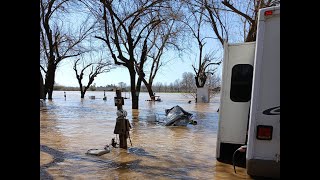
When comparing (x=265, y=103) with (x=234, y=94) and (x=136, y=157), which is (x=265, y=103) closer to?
(x=234, y=94)

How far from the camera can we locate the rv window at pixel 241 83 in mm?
6168

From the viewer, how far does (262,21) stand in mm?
4785

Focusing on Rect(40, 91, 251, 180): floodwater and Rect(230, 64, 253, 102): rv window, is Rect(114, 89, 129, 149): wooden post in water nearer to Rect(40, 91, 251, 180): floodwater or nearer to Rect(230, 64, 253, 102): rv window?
Rect(40, 91, 251, 180): floodwater

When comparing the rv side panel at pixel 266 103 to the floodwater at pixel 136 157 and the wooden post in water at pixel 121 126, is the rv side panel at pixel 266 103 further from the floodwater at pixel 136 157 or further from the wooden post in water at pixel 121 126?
the wooden post in water at pixel 121 126

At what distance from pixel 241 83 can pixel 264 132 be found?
5.76 feet

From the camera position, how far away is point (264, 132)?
4.62m

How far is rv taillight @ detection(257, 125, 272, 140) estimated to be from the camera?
4.56 meters

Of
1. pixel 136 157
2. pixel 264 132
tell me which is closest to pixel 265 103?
pixel 264 132

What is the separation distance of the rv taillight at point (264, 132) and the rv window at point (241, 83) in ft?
5.16

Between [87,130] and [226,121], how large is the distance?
7.16 metres

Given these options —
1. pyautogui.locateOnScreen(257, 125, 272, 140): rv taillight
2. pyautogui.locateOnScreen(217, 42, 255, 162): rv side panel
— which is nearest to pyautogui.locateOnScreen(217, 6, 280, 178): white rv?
pyautogui.locateOnScreen(257, 125, 272, 140): rv taillight

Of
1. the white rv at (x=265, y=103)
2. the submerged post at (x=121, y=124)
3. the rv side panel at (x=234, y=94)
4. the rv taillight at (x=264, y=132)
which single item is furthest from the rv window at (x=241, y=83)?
the submerged post at (x=121, y=124)
